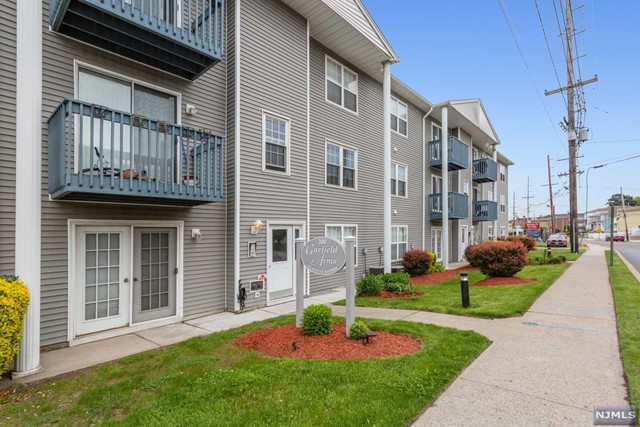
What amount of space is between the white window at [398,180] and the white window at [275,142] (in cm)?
675

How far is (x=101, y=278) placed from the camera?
21.0 feet

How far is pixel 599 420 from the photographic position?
10.9ft

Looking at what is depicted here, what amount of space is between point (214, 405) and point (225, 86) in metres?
7.15

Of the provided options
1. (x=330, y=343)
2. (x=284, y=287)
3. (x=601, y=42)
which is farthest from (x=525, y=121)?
(x=330, y=343)

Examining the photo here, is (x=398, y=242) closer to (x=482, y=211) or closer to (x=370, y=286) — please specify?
(x=370, y=286)

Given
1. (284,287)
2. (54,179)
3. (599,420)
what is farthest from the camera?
(284,287)

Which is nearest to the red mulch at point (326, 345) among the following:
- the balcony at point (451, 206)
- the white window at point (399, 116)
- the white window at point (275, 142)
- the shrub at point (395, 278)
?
the shrub at point (395, 278)

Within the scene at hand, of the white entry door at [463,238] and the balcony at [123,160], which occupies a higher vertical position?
the balcony at [123,160]

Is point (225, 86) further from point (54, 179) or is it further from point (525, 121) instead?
point (525, 121)

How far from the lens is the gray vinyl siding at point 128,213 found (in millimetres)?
5695

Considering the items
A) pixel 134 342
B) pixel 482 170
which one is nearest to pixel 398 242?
pixel 134 342

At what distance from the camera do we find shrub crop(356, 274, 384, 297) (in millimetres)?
9820

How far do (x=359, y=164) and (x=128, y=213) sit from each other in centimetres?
834

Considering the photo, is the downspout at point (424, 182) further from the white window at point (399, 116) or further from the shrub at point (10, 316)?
the shrub at point (10, 316)
